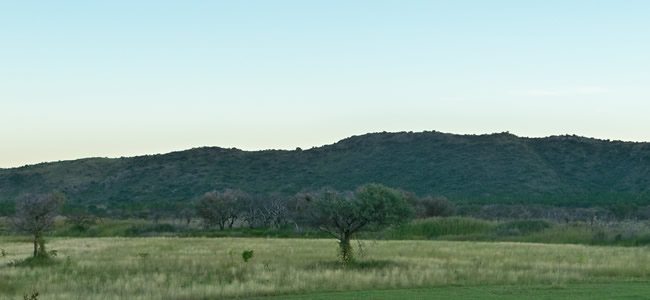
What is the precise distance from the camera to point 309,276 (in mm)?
30172

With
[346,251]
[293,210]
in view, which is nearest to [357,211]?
[346,251]

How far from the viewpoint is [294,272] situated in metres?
32.0

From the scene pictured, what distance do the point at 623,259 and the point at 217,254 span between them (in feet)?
A: 67.2

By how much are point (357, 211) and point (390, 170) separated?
323 ft

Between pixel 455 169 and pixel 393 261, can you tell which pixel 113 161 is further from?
pixel 393 261

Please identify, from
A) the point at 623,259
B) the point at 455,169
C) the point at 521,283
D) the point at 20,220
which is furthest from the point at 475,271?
the point at 455,169

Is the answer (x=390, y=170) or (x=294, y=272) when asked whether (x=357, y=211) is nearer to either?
(x=294, y=272)

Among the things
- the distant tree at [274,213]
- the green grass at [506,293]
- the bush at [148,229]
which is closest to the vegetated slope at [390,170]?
the distant tree at [274,213]

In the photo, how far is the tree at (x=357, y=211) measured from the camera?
3666 cm

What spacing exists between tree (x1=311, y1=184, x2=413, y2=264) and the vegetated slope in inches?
2756

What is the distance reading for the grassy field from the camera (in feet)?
89.7

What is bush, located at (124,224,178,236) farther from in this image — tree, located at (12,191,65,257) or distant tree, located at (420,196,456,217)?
tree, located at (12,191,65,257)

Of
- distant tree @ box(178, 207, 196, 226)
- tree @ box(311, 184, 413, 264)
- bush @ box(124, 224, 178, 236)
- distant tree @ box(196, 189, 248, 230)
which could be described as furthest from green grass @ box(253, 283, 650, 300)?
distant tree @ box(178, 207, 196, 226)

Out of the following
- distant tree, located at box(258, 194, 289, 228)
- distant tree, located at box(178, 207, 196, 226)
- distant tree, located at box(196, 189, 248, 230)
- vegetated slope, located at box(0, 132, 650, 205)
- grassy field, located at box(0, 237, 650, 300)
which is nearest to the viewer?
grassy field, located at box(0, 237, 650, 300)
